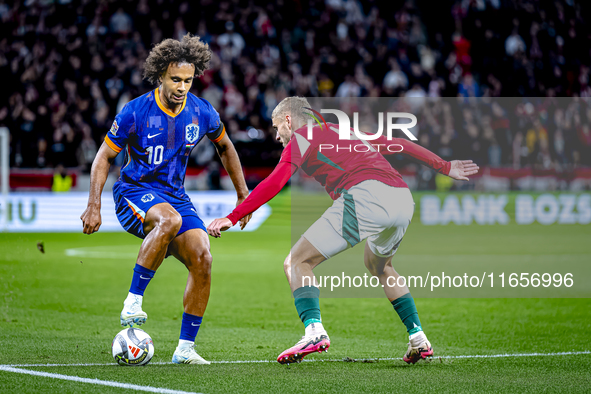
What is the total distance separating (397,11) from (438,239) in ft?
32.2

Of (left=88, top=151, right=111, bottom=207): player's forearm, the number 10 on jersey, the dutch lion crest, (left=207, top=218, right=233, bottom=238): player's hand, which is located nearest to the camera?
(left=207, top=218, right=233, bottom=238): player's hand

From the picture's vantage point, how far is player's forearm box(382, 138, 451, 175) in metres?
5.53

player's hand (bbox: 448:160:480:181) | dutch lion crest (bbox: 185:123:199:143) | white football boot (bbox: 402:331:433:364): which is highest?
dutch lion crest (bbox: 185:123:199:143)

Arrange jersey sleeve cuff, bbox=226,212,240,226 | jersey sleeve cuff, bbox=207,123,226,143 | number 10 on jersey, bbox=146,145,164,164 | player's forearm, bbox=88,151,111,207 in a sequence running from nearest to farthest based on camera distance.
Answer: jersey sleeve cuff, bbox=226,212,240,226 < player's forearm, bbox=88,151,111,207 < number 10 on jersey, bbox=146,145,164,164 < jersey sleeve cuff, bbox=207,123,226,143

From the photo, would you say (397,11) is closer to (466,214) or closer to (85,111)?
(466,214)

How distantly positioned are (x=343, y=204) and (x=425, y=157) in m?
0.66

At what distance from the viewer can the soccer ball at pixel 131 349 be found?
5168 mm

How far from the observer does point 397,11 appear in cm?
2395

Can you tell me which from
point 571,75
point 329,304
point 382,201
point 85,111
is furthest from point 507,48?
point 382,201

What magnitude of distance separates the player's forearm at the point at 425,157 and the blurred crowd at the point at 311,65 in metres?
10.9

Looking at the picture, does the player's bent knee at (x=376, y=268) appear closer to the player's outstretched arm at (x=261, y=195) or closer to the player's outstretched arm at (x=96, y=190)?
the player's outstretched arm at (x=261, y=195)

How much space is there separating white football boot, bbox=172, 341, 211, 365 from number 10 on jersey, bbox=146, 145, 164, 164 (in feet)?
4.15

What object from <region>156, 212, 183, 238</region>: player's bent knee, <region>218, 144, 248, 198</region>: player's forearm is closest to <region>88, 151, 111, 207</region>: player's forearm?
<region>156, 212, 183, 238</region>: player's bent knee

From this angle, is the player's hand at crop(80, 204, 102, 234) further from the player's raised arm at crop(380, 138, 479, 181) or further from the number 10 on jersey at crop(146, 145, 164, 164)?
the player's raised arm at crop(380, 138, 479, 181)
